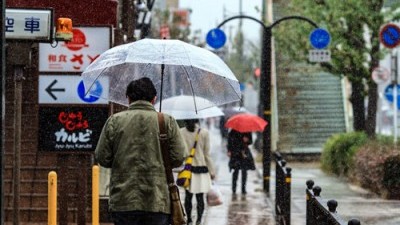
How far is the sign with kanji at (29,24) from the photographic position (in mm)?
10727

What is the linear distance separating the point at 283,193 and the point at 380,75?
10.0 m

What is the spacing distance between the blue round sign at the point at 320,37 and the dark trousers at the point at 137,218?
642 inches

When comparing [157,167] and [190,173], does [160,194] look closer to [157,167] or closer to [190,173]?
[157,167]

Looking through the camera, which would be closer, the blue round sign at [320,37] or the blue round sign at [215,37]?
the blue round sign at [320,37]

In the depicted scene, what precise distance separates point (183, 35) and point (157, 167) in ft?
129

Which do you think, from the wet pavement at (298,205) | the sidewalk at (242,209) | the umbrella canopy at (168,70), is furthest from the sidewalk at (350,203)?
the umbrella canopy at (168,70)

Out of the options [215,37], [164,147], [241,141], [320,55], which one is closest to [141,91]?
[164,147]

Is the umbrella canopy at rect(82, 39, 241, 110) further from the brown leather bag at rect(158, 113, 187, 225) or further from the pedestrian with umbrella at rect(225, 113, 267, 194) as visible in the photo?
the pedestrian with umbrella at rect(225, 113, 267, 194)

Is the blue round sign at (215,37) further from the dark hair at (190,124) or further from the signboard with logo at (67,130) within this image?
the signboard with logo at (67,130)

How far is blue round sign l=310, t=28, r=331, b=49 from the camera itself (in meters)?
22.8

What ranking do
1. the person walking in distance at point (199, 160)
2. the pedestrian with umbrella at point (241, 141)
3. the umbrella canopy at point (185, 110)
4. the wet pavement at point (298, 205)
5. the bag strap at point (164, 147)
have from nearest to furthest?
the bag strap at point (164, 147), the umbrella canopy at point (185, 110), the person walking in distance at point (199, 160), the wet pavement at point (298, 205), the pedestrian with umbrella at point (241, 141)

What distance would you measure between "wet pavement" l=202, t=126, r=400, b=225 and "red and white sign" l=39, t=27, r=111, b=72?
10.9ft

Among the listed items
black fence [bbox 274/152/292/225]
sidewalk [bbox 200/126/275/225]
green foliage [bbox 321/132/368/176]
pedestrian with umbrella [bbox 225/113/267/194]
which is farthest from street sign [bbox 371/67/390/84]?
black fence [bbox 274/152/292/225]

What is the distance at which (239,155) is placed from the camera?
20.2 meters
